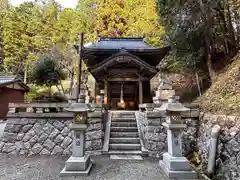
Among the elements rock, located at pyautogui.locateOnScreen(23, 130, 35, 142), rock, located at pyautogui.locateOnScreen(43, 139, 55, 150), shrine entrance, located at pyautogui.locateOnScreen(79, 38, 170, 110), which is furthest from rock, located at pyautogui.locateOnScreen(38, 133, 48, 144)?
shrine entrance, located at pyautogui.locateOnScreen(79, 38, 170, 110)

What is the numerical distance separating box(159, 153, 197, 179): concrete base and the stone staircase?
5.15 ft

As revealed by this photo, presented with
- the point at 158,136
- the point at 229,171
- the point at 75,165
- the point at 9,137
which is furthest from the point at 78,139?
the point at 229,171

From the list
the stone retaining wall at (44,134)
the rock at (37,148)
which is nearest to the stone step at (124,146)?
the stone retaining wall at (44,134)

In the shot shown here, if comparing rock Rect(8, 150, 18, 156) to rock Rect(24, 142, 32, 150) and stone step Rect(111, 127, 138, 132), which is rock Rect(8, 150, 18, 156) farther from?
stone step Rect(111, 127, 138, 132)

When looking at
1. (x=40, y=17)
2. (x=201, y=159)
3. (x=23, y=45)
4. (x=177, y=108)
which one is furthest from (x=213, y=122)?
(x=40, y=17)

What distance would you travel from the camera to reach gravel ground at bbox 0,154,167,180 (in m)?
3.97

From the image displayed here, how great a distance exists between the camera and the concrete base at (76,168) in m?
4.02

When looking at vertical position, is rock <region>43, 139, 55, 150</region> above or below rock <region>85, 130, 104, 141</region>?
below

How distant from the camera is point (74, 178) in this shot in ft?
12.7

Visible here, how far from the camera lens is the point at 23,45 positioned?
690 inches

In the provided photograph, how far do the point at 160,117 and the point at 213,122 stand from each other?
5.21 ft

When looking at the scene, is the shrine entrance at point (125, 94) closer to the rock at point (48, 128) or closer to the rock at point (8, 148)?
the rock at point (48, 128)

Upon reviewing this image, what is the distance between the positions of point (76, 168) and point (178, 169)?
246 centimetres

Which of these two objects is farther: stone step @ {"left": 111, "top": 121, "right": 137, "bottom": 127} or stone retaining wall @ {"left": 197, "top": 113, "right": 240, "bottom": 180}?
stone step @ {"left": 111, "top": 121, "right": 137, "bottom": 127}
